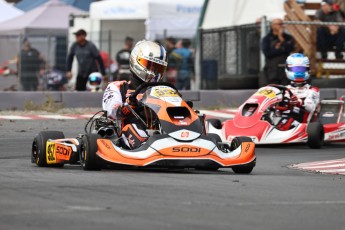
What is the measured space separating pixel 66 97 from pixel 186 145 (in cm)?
1009

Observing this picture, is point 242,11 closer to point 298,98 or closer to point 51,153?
point 298,98

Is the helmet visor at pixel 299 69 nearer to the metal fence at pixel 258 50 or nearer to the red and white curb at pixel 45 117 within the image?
the red and white curb at pixel 45 117

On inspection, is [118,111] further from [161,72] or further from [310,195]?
[310,195]

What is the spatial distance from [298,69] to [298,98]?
52cm

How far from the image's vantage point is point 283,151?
13.7 m

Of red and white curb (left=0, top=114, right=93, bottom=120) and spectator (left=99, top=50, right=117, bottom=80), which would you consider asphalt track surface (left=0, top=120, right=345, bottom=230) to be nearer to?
red and white curb (left=0, top=114, right=93, bottom=120)

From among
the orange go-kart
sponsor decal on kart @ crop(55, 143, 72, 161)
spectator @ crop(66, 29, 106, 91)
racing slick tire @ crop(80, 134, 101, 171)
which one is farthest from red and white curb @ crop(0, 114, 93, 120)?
racing slick tire @ crop(80, 134, 101, 171)

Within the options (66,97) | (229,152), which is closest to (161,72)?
(229,152)

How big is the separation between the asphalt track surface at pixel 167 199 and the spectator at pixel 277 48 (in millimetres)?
8973

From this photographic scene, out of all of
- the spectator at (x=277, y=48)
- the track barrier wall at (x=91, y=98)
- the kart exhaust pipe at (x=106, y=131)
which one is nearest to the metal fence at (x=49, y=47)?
the track barrier wall at (x=91, y=98)

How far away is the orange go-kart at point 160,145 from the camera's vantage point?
381 inches

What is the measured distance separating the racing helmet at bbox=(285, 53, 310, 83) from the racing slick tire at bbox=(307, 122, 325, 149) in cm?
100

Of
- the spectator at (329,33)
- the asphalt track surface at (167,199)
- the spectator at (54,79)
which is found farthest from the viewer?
the spectator at (54,79)

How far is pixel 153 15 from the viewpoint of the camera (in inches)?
1036
